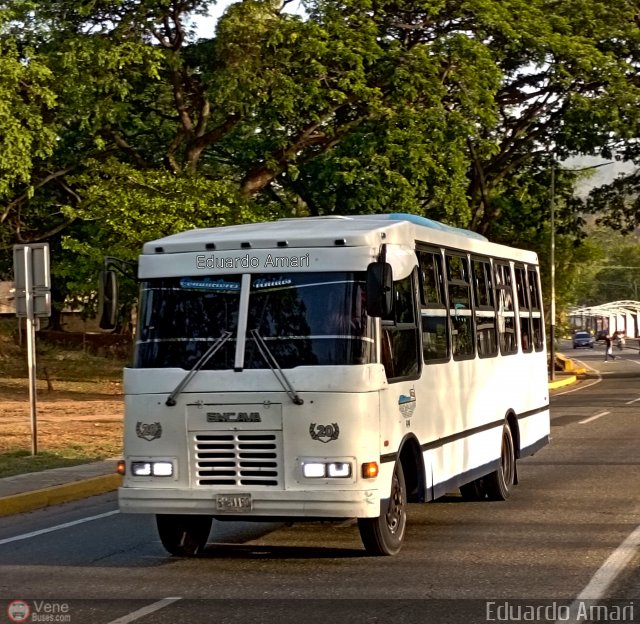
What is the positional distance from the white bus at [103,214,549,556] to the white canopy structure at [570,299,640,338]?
387 feet

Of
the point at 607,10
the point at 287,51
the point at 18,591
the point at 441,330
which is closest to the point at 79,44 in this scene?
the point at 287,51

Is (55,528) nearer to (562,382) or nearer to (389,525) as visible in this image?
(389,525)

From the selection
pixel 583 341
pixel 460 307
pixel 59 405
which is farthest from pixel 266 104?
pixel 583 341

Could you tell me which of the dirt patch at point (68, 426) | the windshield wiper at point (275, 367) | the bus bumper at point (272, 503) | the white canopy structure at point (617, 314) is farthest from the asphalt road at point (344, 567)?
the white canopy structure at point (617, 314)

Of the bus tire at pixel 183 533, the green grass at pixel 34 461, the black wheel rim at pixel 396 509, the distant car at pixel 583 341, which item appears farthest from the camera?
the distant car at pixel 583 341

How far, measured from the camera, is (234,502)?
10.3m

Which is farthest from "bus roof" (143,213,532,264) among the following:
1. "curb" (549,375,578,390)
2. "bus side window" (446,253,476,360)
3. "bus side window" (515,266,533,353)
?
"curb" (549,375,578,390)

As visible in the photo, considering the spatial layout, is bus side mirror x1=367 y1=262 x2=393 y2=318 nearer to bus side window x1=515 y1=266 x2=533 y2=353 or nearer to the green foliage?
bus side window x1=515 y1=266 x2=533 y2=353

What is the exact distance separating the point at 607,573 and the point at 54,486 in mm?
7786

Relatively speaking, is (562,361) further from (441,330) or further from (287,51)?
(441,330)

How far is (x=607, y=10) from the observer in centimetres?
4472

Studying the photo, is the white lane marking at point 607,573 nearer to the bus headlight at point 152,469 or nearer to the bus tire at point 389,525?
the bus tire at point 389,525

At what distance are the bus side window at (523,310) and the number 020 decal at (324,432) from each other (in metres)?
6.21

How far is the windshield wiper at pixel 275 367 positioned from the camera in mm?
10281
